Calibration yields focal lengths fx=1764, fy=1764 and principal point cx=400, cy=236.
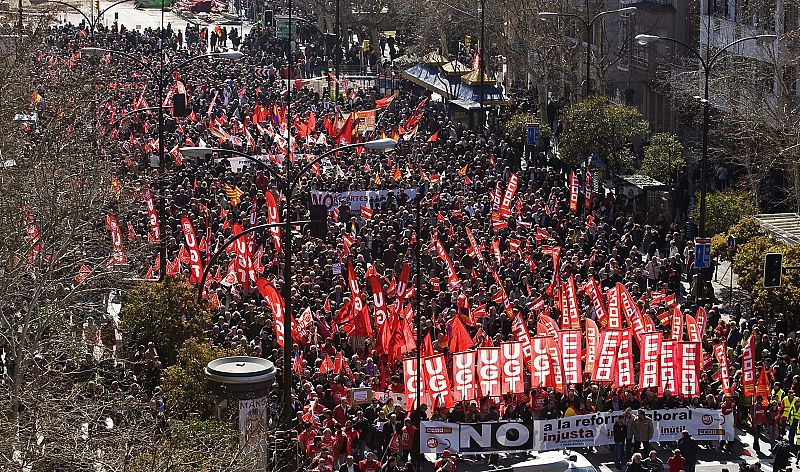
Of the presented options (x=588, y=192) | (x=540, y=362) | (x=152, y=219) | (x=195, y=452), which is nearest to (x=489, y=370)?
(x=540, y=362)

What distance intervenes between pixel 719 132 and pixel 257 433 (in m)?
33.1

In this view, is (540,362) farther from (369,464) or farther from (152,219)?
(152,219)

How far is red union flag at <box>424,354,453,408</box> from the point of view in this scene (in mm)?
28609

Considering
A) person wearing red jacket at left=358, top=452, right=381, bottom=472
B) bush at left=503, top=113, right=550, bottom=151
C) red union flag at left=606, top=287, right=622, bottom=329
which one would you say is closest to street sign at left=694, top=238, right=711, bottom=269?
red union flag at left=606, top=287, right=622, bottom=329

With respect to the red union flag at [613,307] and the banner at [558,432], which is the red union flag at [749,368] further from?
the red union flag at [613,307]

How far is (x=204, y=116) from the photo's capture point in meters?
64.9

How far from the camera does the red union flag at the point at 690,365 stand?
2933 cm

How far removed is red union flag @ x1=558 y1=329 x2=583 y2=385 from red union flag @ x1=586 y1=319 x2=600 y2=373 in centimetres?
40

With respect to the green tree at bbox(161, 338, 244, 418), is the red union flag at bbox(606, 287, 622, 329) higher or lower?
higher

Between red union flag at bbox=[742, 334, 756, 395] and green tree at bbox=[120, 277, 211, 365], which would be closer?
red union flag at bbox=[742, 334, 756, 395]

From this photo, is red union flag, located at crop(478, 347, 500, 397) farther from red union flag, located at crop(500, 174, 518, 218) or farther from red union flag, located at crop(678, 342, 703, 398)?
red union flag, located at crop(500, 174, 518, 218)

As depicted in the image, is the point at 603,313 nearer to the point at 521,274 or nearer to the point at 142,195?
the point at 521,274

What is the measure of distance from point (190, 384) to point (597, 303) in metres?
9.04

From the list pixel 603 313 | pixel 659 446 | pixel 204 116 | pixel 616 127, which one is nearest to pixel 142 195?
pixel 603 313
